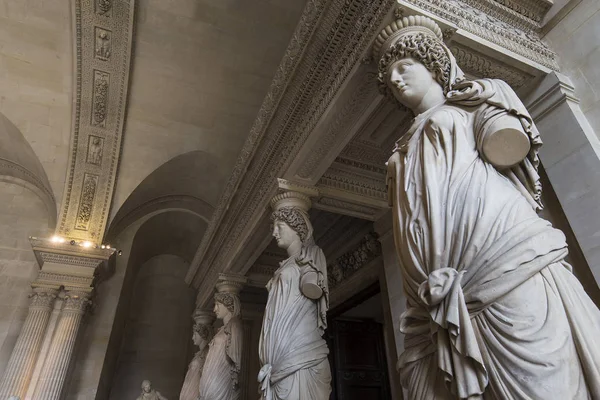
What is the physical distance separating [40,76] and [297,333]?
6313mm

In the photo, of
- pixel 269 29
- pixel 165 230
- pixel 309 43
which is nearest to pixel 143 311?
pixel 165 230

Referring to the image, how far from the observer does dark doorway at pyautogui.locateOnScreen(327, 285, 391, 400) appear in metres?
Result: 4.91

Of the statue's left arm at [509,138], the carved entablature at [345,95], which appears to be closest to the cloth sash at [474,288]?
the statue's left arm at [509,138]

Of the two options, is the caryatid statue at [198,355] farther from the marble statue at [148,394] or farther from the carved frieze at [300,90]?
the carved frieze at [300,90]

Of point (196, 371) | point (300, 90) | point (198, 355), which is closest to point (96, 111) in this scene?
point (198, 355)

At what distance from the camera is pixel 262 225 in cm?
420

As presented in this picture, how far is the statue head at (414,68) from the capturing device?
1743mm

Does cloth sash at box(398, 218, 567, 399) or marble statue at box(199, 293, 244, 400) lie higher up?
marble statue at box(199, 293, 244, 400)

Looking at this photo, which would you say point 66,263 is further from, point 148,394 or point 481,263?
point 481,263

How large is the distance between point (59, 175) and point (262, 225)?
4738 mm

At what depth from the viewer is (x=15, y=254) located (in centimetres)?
703

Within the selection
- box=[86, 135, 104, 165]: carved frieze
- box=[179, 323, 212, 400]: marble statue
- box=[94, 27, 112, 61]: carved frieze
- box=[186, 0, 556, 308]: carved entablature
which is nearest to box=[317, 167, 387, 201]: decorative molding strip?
box=[186, 0, 556, 308]: carved entablature

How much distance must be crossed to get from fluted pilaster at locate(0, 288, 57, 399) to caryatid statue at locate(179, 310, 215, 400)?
228 cm

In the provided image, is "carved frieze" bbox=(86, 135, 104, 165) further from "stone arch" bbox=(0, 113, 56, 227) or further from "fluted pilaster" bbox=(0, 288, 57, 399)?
"fluted pilaster" bbox=(0, 288, 57, 399)
